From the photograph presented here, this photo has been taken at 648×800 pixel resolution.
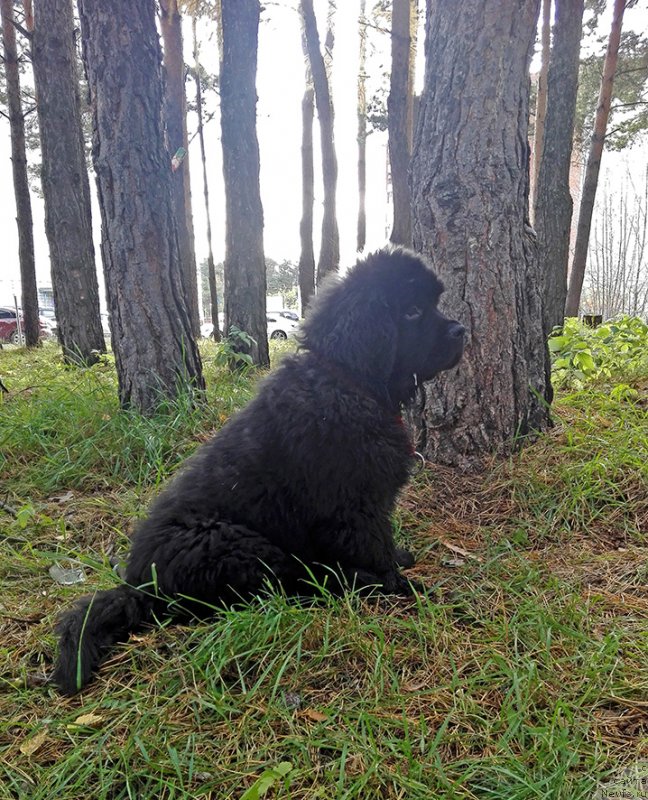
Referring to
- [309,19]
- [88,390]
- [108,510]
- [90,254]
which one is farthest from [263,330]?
[309,19]

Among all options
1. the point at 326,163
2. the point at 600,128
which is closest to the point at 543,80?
the point at 600,128

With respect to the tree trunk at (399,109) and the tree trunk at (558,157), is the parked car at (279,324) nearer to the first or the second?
the tree trunk at (399,109)

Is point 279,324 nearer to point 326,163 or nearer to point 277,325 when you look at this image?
point 277,325

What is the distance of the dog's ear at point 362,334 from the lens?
94.3 inches

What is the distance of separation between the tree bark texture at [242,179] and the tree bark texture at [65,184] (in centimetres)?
235

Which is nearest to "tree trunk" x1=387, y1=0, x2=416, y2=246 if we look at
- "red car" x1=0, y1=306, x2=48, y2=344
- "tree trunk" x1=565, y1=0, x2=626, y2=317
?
"tree trunk" x1=565, y1=0, x2=626, y2=317

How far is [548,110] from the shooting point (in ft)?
25.3

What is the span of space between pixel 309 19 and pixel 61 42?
235 inches

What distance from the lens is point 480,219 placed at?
10.8 ft

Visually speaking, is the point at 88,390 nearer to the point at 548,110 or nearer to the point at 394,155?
the point at 548,110

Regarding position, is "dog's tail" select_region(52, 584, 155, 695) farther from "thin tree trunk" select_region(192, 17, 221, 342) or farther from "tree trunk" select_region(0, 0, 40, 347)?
"thin tree trunk" select_region(192, 17, 221, 342)

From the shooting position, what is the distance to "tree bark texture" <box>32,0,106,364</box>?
741cm

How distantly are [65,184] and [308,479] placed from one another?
7.63 m

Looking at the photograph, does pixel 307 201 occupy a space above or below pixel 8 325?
above
